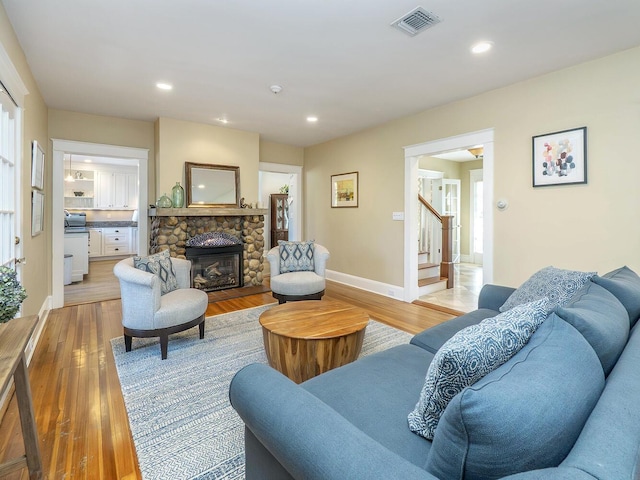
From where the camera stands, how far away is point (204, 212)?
4.72m

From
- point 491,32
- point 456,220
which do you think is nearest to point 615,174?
point 491,32

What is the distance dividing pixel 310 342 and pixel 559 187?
2.85 meters

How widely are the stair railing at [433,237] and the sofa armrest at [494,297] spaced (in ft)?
9.44

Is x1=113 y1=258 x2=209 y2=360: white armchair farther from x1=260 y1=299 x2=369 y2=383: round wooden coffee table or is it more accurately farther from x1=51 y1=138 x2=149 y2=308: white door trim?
x1=51 y1=138 x2=149 y2=308: white door trim

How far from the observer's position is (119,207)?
858cm

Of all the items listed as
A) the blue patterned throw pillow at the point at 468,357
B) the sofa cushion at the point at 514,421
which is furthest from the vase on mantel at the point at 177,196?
the sofa cushion at the point at 514,421

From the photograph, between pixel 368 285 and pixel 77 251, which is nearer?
pixel 368 285

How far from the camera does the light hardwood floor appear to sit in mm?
1572

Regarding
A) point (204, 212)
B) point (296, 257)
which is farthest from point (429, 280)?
point (204, 212)

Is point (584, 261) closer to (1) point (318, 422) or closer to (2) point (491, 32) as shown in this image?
(2) point (491, 32)

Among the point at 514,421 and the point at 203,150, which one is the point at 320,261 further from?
the point at 514,421

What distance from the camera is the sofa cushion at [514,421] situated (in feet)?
2.14

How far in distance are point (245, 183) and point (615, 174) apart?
4624 mm

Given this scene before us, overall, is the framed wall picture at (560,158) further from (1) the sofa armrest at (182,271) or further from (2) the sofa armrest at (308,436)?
(1) the sofa armrest at (182,271)
